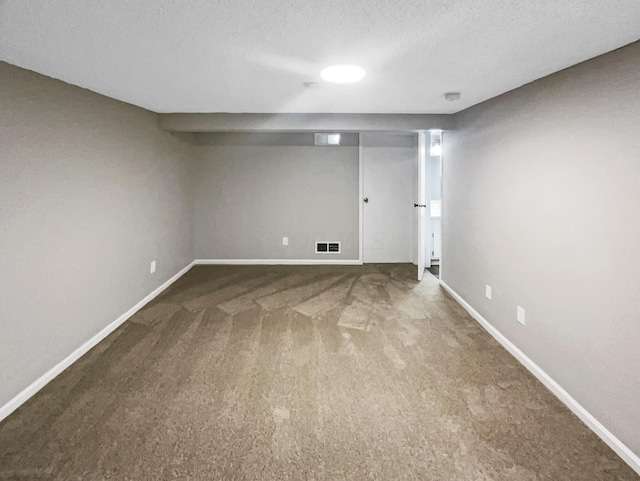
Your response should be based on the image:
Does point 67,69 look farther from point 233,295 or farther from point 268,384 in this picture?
point 233,295

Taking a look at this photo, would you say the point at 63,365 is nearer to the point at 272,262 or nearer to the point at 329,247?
the point at 272,262

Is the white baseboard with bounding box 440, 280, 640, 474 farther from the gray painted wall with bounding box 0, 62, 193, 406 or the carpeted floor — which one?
the gray painted wall with bounding box 0, 62, 193, 406

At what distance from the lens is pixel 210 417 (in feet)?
6.47

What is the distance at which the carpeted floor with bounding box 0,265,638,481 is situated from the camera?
163cm

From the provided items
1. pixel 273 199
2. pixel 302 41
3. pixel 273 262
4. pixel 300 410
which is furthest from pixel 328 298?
pixel 302 41

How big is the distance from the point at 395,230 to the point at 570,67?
359cm

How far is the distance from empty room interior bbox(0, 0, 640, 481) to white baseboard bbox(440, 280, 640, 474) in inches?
0.5

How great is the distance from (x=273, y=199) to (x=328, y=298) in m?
2.07

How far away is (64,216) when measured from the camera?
2469 millimetres

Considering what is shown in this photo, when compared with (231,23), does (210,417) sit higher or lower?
lower

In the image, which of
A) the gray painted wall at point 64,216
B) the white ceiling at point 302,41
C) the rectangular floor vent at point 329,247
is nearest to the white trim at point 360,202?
the rectangular floor vent at point 329,247

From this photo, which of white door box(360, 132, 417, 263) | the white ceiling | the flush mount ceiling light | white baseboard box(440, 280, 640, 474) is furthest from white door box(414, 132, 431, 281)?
the flush mount ceiling light

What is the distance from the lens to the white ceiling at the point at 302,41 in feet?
4.56

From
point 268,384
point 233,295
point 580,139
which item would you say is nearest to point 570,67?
point 580,139
